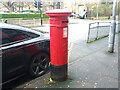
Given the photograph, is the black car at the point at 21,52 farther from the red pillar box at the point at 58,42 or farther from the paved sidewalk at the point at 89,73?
the red pillar box at the point at 58,42

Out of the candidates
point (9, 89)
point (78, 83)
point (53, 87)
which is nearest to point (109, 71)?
point (78, 83)

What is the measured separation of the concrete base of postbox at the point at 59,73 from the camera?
499 centimetres

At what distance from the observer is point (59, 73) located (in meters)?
5.00

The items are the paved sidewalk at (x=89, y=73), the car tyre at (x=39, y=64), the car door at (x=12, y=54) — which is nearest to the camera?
the car door at (x=12, y=54)

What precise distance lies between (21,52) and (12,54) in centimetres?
31

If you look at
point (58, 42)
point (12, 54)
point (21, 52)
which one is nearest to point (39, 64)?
point (21, 52)

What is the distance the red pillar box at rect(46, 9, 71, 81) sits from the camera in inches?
186

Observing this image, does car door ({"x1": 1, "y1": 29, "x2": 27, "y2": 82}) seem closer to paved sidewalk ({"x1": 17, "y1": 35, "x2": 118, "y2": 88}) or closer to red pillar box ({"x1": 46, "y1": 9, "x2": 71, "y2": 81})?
paved sidewalk ({"x1": 17, "y1": 35, "x2": 118, "y2": 88})

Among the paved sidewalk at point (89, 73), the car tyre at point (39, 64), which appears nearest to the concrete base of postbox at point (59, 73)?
the paved sidewalk at point (89, 73)

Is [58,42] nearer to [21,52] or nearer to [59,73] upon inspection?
[59,73]

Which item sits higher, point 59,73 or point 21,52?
point 21,52

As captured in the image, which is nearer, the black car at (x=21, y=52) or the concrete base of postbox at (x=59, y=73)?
the black car at (x=21, y=52)

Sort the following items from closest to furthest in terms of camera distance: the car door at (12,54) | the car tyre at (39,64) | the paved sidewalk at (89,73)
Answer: the car door at (12,54)
the paved sidewalk at (89,73)
the car tyre at (39,64)

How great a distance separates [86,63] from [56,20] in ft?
7.80
